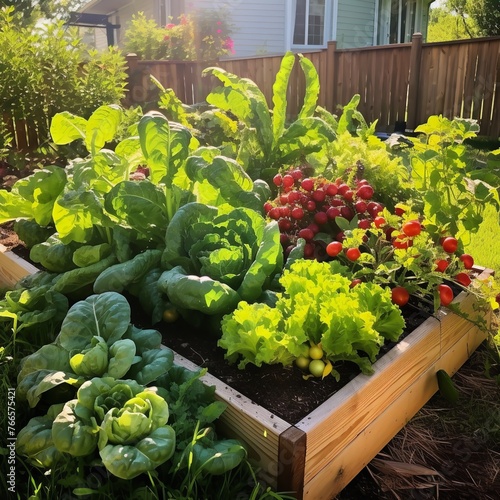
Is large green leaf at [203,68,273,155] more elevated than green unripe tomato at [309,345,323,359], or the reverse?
large green leaf at [203,68,273,155]

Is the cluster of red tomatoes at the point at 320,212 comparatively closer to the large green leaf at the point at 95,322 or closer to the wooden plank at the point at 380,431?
the wooden plank at the point at 380,431

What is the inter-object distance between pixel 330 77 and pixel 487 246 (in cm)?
674

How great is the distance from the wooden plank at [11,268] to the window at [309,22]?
1303 centimetres

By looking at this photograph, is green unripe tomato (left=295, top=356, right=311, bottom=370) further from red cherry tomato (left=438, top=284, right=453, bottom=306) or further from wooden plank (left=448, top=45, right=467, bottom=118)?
wooden plank (left=448, top=45, right=467, bottom=118)

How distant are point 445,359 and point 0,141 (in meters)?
3.89

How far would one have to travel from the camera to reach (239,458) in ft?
4.63

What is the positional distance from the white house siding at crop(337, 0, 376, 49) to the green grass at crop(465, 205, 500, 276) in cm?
1193

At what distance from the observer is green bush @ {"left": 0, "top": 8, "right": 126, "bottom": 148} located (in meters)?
4.20

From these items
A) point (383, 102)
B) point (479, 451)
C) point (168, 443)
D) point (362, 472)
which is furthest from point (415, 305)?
point (383, 102)

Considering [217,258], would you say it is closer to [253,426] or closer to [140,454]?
[253,426]

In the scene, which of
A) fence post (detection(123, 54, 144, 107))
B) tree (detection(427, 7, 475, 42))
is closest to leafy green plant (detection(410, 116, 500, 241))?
fence post (detection(123, 54, 144, 107))

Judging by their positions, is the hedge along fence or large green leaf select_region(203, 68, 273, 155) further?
the hedge along fence

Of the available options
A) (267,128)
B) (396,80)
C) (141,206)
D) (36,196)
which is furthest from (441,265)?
(396,80)

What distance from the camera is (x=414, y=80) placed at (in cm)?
853
